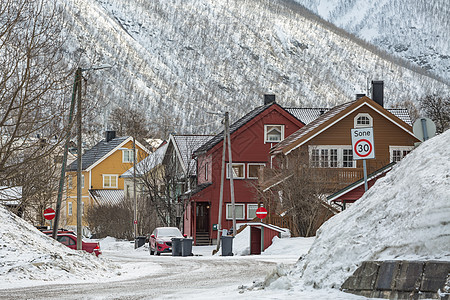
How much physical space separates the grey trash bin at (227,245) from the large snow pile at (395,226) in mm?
25047

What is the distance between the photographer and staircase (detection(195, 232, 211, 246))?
57.6 metres

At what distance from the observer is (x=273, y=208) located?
43.6m

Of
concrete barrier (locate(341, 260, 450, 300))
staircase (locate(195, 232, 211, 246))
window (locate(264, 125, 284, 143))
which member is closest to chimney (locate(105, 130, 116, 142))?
staircase (locate(195, 232, 211, 246))

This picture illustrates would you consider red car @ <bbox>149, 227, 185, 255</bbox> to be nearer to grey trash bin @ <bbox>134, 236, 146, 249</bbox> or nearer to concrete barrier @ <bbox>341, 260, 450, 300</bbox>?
grey trash bin @ <bbox>134, 236, 146, 249</bbox>

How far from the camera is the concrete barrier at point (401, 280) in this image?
9.68 m

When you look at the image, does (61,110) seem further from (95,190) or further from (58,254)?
(95,190)

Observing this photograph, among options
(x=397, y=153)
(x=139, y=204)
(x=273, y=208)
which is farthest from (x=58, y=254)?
(x=139, y=204)

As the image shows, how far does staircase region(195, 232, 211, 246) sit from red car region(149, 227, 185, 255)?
12.5 metres

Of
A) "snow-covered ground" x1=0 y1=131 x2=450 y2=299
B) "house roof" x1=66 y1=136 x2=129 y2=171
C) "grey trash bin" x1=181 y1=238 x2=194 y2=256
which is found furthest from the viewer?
"house roof" x1=66 y1=136 x2=129 y2=171

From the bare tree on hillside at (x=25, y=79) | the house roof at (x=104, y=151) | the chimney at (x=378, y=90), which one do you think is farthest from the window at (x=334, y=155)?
the house roof at (x=104, y=151)

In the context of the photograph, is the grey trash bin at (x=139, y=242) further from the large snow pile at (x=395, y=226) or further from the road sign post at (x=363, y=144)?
the large snow pile at (x=395, y=226)

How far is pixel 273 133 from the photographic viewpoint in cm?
5750

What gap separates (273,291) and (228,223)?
4393 cm

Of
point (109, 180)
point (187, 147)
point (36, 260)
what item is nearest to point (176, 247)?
point (36, 260)
